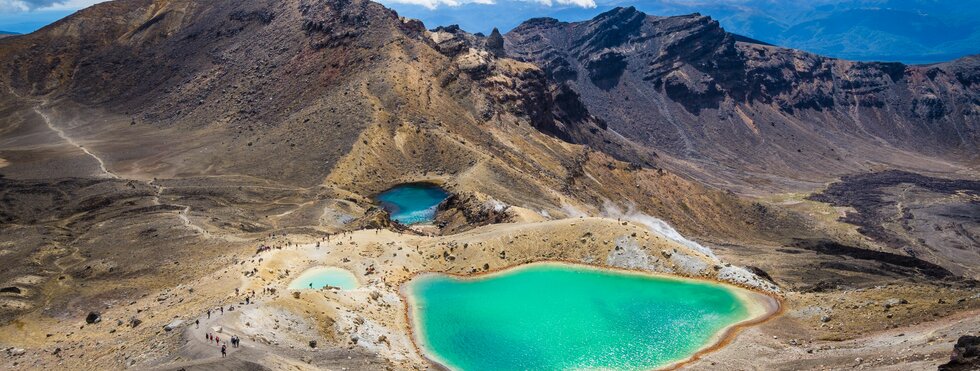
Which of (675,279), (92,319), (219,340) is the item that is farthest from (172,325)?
(675,279)

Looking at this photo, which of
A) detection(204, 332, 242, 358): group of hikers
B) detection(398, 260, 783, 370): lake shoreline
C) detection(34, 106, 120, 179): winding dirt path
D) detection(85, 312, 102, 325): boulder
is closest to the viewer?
detection(204, 332, 242, 358): group of hikers

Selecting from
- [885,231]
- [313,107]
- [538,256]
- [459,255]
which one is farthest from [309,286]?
[885,231]

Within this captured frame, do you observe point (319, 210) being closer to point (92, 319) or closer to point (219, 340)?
point (92, 319)

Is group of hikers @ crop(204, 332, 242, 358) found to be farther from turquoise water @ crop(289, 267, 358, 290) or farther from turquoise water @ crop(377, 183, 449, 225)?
turquoise water @ crop(377, 183, 449, 225)

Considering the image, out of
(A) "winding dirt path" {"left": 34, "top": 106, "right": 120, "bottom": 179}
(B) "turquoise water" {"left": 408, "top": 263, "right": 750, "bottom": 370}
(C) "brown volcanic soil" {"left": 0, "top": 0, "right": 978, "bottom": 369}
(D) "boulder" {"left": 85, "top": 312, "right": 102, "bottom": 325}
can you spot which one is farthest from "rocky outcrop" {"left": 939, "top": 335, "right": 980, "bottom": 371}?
(A) "winding dirt path" {"left": 34, "top": 106, "right": 120, "bottom": 179}

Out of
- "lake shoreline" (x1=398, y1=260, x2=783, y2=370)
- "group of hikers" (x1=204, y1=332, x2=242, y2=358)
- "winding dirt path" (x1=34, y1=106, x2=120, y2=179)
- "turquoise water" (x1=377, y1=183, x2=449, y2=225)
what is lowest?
"lake shoreline" (x1=398, y1=260, x2=783, y2=370)

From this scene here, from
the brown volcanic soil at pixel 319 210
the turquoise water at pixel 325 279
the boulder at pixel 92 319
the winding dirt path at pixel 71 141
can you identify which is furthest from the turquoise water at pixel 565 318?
the winding dirt path at pixel 71 141

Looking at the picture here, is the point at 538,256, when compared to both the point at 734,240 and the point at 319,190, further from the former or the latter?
the point at 734,240
